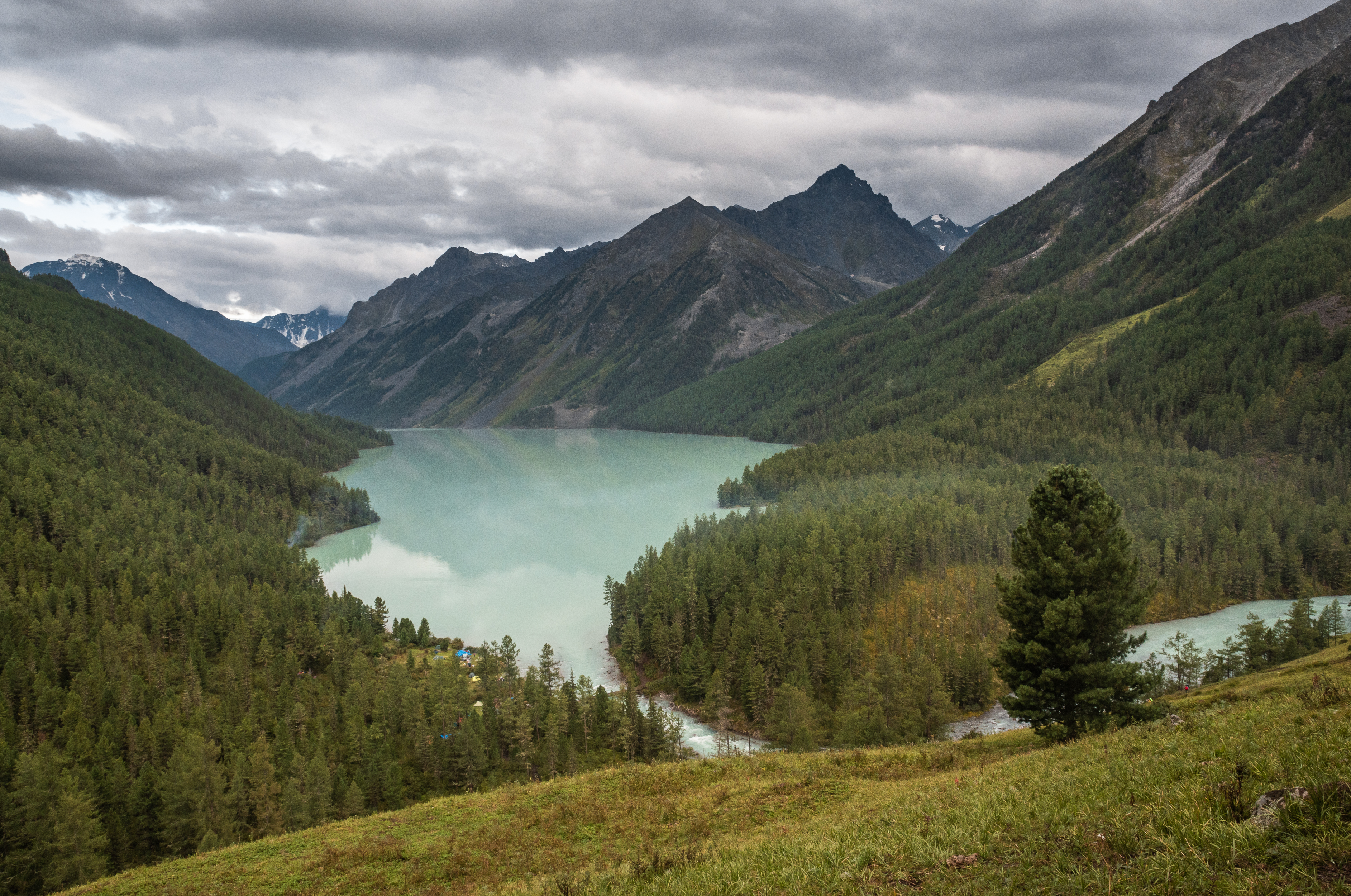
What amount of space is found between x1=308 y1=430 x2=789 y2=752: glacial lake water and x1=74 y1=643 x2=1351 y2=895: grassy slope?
29971 mm

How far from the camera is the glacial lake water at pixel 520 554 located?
3167 inches

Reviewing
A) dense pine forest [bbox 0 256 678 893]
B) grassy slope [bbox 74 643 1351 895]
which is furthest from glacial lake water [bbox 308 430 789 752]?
grassy slope [bbox 74 643 1351 895]

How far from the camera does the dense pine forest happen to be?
40625 millimetres

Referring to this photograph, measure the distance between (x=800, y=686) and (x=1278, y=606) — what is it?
6349 centimetres

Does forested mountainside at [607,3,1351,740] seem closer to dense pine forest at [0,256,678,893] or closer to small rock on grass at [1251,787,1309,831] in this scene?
dense pine forest at [0,256,678,893]

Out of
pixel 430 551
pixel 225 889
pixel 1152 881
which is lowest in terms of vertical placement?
pixel 225 889

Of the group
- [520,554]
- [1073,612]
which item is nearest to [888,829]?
[1073,612]

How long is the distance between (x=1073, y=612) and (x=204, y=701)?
61905 millimetres

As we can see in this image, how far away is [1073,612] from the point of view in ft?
90.9

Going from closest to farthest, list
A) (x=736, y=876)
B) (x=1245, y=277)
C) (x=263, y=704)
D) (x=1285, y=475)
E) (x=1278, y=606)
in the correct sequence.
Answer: (x=736, y=876) < (x=263, y=704) < (x=1278, y=606) < (x=1285, y=475) < (x=1245, y=277)

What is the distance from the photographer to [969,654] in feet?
203

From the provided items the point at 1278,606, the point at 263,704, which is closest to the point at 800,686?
the point at 263,704

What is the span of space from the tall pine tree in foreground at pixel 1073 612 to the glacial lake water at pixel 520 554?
3057 centimetres

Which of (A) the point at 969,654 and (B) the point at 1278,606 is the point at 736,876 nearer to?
(A) the point at 969,654
